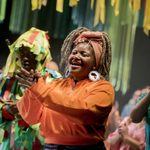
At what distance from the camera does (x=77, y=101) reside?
129 centimetres

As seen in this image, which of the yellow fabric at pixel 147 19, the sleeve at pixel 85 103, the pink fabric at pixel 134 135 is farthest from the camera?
the yellow fabric at pixel 147 19

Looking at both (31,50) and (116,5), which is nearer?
(31,50)

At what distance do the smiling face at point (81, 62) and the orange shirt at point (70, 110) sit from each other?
0.04 meters

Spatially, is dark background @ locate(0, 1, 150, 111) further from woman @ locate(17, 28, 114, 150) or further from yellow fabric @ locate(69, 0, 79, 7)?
woman @ locate(17, 28, 114, 150)

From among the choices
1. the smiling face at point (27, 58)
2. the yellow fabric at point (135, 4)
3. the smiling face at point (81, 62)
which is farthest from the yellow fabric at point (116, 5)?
the smiling face at point (81, 62)

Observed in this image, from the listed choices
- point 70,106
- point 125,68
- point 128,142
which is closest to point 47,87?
point 70,106

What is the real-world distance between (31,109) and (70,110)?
0.14 metres

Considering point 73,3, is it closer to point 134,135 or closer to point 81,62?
point 134,135

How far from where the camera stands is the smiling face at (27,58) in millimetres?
1607

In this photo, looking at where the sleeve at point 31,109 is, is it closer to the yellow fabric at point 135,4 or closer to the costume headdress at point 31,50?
the costume headdress at point 31,50

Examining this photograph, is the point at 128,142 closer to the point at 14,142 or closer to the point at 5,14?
the point at 14,142

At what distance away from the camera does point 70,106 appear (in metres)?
1.29

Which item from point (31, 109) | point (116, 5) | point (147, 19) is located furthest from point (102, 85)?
point (116, 5)

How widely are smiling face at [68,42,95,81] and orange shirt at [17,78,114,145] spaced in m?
0.04
